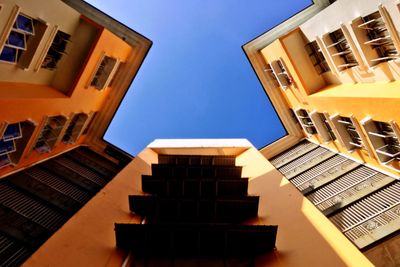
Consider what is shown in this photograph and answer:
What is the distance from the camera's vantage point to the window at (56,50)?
38.4 feet

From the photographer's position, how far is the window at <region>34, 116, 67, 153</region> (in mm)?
11728

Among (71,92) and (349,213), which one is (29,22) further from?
(349,213)

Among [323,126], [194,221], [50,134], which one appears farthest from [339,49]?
[50,134]

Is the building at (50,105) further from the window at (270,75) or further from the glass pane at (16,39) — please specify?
the window at (270,75)

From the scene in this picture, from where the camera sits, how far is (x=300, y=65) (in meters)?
14.6

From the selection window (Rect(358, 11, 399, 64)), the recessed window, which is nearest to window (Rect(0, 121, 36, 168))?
the recessed window

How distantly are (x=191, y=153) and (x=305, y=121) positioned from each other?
20.9 ft

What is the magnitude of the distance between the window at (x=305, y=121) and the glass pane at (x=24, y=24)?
489 inches

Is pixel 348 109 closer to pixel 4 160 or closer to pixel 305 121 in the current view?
pixel 305 121

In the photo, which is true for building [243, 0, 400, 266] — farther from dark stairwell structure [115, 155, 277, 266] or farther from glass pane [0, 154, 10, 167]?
glass pane [0, 154, 10, 167]

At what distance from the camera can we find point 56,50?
39.1 feet

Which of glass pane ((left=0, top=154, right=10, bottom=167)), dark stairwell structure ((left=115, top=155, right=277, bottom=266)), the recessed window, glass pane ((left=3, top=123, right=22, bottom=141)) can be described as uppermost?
the recessed window

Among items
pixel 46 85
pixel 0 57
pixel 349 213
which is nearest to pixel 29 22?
pixel 0 57

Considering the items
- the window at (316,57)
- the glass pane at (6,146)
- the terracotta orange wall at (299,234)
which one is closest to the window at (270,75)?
the window at (316,57)
